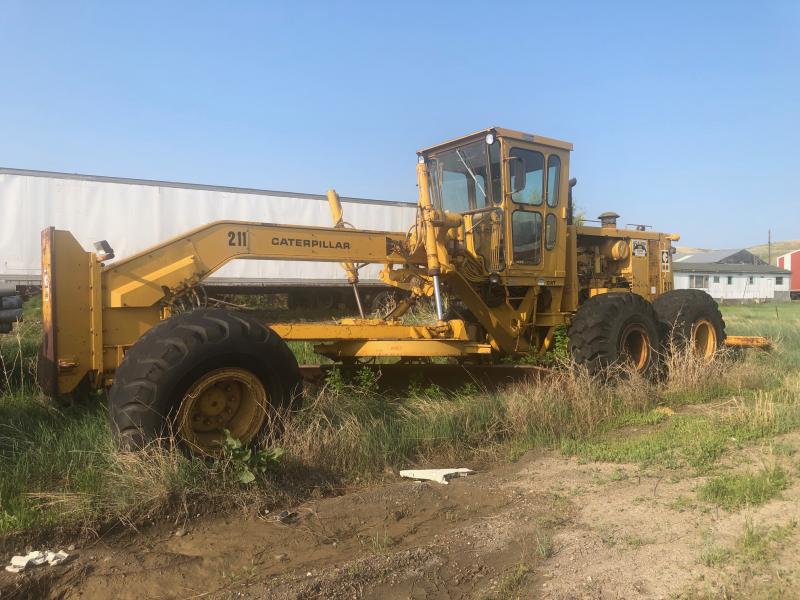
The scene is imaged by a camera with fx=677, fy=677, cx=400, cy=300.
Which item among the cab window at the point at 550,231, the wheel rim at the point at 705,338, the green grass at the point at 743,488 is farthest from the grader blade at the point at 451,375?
the wheel rim at the point at 705,338

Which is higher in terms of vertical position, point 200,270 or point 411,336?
point 200,270

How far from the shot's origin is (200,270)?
5.48 meters

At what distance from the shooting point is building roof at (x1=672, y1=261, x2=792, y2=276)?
1885 inches

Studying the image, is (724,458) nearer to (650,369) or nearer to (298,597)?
(650,369)

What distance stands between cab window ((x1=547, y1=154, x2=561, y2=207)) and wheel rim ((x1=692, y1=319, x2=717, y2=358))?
10.1ft

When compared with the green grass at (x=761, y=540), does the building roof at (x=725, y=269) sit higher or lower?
higher

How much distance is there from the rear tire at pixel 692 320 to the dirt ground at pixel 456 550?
4730 mm

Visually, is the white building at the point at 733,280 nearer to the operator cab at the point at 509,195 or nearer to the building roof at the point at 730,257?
the building roof at the point at 730,257

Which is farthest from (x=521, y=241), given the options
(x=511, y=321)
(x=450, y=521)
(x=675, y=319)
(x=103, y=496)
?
(x=103, y=496)

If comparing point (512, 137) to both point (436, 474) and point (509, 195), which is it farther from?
point (436, 474)

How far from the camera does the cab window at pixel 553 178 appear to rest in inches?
317

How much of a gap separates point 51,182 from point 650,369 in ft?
45.8

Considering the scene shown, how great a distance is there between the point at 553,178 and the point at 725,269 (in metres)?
47.3

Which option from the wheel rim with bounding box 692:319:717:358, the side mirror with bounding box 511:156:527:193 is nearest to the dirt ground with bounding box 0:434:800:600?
the side mirror with bounding box 511:156:527:193
